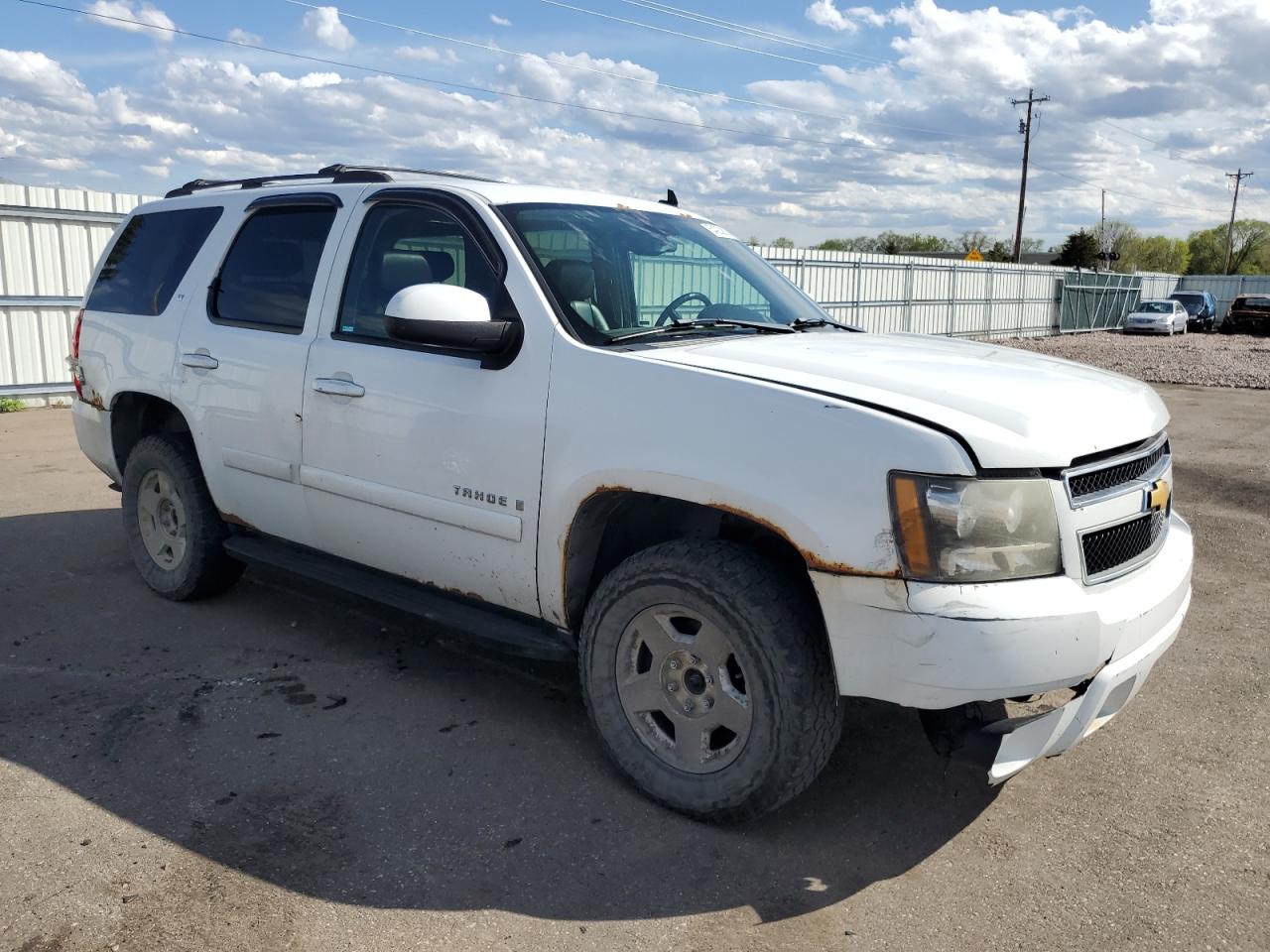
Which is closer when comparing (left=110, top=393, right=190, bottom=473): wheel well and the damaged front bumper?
the damaged front bumper

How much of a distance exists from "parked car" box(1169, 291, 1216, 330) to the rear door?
45.5m

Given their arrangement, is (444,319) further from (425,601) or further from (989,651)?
(989,651)

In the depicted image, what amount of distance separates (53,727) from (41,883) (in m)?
1.13

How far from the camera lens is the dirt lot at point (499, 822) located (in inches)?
111

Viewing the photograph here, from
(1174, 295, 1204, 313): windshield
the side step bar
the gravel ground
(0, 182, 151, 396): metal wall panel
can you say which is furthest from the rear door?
(1174, 295, 1204, 313): windshield

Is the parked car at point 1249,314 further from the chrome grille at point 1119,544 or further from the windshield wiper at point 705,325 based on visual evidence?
the chrome grille at point 1119,544

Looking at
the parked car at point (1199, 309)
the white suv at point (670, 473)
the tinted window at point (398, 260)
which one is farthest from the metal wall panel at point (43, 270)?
the parked car at point (1199, 309)

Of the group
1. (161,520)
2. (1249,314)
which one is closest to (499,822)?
(161,520)

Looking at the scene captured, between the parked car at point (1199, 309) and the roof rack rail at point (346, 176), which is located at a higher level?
the roof rack rail at point (346, 176)

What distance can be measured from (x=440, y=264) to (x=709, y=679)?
1884mm

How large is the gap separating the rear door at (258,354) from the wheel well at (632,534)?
1460 mm

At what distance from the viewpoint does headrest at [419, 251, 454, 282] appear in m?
3.93

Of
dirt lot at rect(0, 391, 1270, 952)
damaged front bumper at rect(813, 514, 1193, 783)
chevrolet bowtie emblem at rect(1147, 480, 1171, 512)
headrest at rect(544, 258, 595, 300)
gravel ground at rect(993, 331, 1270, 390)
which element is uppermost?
headrest at rect(544, 258, 595, 300)

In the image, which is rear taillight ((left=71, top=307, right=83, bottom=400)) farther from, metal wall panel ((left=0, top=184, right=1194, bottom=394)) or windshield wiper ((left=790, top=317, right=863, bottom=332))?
windshield wiper ((left=790, top=317, right=863, bottom=332))
